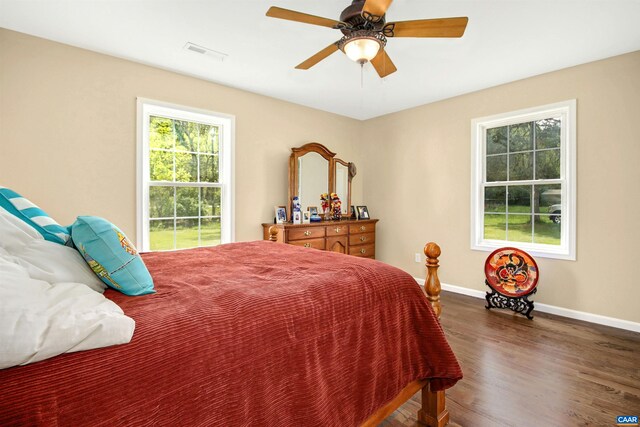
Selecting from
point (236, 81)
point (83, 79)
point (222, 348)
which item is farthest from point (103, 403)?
point (236, 81)

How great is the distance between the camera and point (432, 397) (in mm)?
1662

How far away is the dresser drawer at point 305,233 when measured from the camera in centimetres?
382

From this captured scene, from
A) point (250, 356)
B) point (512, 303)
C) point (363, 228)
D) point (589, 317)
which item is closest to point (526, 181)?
point (512, 303)

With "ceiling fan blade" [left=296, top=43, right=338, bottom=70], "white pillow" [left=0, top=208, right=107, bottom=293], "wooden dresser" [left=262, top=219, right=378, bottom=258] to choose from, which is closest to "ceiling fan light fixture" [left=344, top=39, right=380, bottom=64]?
"ceiling fan blade" [left=296, top=43, right=338, bottom=70]

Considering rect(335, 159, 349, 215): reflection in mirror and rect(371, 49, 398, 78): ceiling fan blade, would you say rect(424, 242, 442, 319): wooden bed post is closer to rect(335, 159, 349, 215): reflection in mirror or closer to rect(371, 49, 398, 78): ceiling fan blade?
rect(371, 49, 398, 78): ceiling fan blade

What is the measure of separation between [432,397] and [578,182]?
112 inches

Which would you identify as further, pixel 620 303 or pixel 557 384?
pixel 620 303

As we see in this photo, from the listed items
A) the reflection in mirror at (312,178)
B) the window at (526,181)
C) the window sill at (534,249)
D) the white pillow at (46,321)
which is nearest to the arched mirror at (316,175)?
the reflection in mirror at (312,178)

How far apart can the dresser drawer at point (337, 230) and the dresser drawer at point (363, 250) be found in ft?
0.91

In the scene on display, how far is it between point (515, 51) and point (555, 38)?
30cm

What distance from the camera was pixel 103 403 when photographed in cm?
75

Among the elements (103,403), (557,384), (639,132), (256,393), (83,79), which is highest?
(83,79)

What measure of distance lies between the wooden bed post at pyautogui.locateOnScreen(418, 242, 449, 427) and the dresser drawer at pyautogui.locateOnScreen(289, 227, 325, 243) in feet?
7.39

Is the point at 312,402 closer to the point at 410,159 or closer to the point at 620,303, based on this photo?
the point at 620,303
